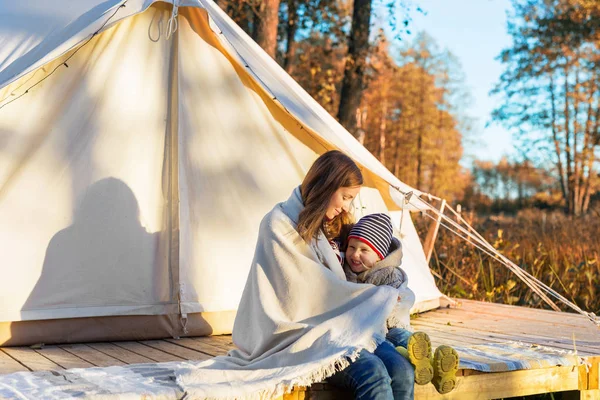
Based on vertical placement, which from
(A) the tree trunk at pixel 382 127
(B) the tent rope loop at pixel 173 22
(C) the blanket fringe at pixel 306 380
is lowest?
(C) the blanket fringe at pixel 306 380

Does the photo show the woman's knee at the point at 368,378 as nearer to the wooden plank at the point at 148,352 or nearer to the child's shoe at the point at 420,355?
the child's shoe at the point at 420,355

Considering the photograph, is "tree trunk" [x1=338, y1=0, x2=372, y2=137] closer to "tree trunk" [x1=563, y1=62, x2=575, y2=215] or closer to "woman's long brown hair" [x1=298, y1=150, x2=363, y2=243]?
"woman's long brown hair" [x1=298, y1=150, x2=363, y2=243]

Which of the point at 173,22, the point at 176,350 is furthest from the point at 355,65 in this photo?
the point at 176,350

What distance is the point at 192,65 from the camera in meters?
4.10

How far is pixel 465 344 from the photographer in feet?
11.5

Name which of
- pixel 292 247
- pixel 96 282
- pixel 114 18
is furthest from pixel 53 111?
pixel 292 247

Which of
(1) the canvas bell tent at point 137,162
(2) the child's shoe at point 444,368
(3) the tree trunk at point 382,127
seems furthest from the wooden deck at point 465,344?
(3) the tree trunk at point 382,127

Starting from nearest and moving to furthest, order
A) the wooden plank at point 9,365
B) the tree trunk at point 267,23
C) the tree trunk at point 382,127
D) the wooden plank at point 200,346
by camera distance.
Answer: the wooden plank at point 9,365
the wooden plank at point 200,346
the tree trunk at point 267,23
the tree trunk at point 382,127

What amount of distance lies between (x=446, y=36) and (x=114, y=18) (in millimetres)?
25469

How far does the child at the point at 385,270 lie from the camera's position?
8.79ft

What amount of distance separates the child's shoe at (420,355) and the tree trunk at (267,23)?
189 inches

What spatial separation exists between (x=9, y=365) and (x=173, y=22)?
197cm

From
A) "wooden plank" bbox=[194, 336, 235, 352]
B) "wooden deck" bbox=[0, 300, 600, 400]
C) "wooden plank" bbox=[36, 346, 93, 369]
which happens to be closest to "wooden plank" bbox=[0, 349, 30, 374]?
"wooden deck" bbox=[0, 300, 600, 400]

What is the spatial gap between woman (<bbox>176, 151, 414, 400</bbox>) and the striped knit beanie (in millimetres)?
102
